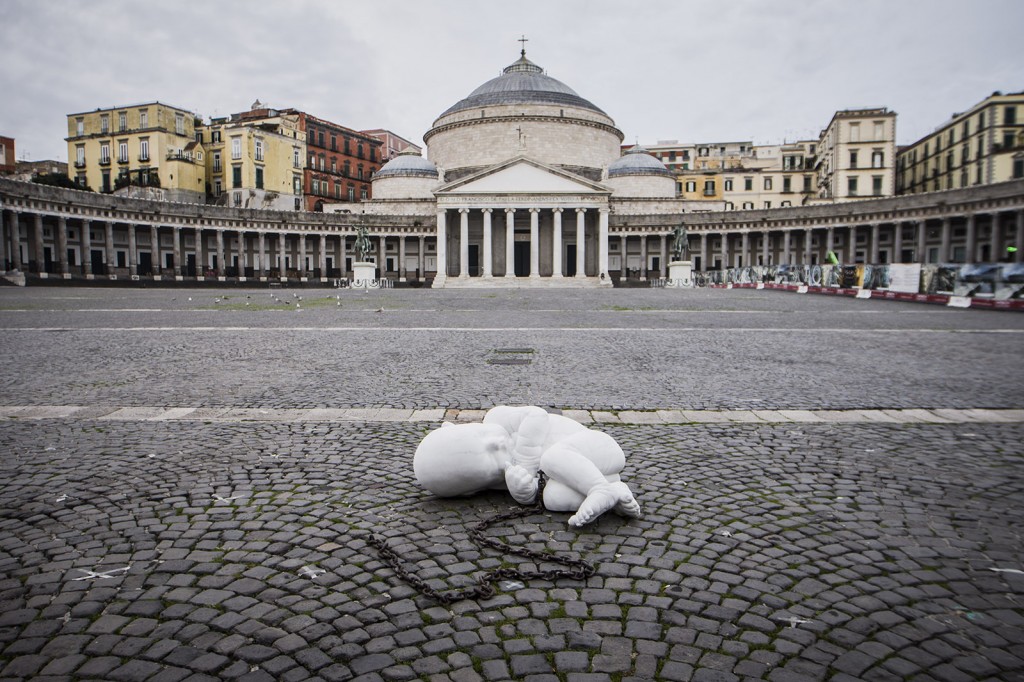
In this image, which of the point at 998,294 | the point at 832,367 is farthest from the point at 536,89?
the point at 832,367

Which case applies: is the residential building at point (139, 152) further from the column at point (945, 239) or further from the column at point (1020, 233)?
the column at point (1020, 233)

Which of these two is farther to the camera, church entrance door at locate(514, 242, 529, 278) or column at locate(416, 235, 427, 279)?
column at locate(416, 235, 427, 279)

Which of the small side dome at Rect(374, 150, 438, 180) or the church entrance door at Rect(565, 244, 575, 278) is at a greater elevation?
the small side dome at Rect(374, 150, 438, 180)

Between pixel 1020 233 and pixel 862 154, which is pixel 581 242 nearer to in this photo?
pixel 1020 233

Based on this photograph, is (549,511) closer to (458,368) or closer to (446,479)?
(446,479)

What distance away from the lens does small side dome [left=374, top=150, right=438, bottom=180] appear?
Result: 69062 millimetres

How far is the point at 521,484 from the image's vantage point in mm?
3975

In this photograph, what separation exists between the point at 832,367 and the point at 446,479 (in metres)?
7.18

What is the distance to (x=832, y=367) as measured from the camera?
929 cm

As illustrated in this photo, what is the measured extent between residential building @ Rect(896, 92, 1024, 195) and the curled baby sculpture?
64.0 m

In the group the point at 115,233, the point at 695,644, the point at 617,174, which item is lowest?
the point at 695,644

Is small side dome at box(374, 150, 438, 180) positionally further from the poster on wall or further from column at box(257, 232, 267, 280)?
the poster on wall

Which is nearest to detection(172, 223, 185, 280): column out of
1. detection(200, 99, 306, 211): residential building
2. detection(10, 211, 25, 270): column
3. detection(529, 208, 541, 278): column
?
detection(200, 99, 306, 211): residential building

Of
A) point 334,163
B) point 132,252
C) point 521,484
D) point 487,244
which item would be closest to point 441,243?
point 487,244
